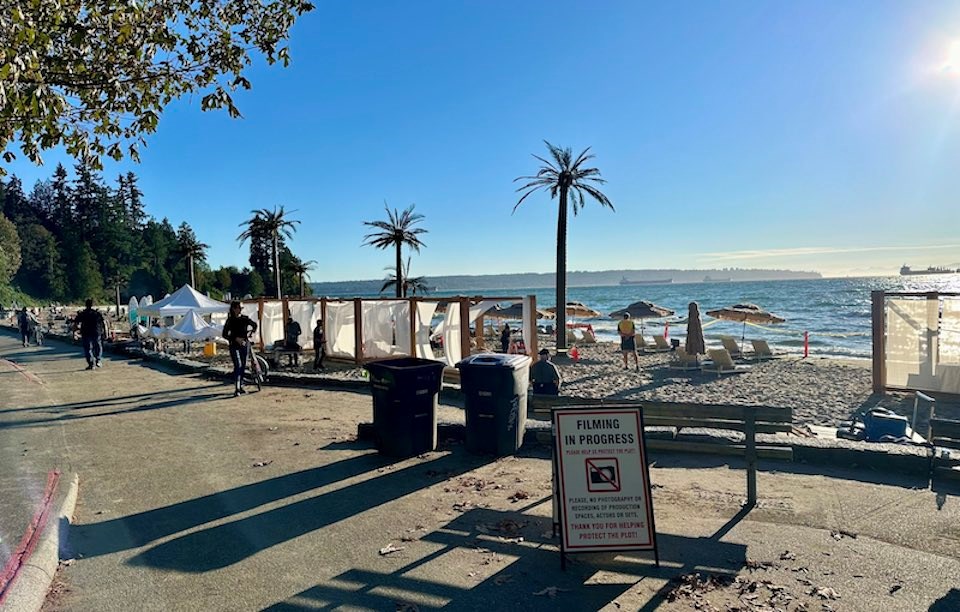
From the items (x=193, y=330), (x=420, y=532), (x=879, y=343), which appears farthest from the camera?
(x=193, y=330)

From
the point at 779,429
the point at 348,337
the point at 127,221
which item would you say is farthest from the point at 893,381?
the point at 127,221

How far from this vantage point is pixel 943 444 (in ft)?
18.7

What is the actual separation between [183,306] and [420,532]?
74.8ft

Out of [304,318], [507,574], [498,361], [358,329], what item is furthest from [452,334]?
[507,574]

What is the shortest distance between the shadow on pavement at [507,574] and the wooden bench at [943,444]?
9.04 feet

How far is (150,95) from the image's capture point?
5.56 metres

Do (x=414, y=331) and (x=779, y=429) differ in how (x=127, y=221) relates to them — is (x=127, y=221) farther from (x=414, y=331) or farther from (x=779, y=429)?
(x=779, y=429)

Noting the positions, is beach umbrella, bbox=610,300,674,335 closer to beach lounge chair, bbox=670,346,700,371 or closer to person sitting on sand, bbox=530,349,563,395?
beach lounge chair, bbox=670,346,700,371

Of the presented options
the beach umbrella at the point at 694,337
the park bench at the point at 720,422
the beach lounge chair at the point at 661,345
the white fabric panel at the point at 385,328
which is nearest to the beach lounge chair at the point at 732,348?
the beach lounge chair at the point at 661,345

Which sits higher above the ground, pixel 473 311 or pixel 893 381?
pixel 473 311

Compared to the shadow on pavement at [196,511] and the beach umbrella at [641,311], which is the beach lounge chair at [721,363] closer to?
the beach umbrella at [641,311]

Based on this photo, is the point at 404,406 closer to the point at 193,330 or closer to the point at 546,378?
the point at 546,378

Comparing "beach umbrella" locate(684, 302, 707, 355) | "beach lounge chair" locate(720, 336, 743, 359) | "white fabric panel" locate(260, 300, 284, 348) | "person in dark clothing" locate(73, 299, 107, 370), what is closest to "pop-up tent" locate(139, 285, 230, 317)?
"white fabric panel" locate(260, 300, 284, 348)

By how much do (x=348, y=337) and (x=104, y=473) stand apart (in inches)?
496
